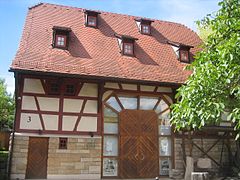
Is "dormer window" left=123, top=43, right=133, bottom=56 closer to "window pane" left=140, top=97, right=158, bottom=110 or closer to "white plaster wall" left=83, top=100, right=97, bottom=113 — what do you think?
"window pane" left=140, top=97, right=158, bottom=110

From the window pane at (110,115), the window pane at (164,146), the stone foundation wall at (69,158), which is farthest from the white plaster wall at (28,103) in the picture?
the window pane at (164,146)

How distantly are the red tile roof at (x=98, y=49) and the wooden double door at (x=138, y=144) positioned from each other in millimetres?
1624

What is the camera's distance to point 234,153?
12594 millimetres

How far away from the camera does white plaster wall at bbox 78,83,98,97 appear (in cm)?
1096

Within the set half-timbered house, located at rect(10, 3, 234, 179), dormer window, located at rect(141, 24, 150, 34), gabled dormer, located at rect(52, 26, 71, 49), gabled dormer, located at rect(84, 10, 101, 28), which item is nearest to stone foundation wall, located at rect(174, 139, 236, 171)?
half-timbered house, located at rect(10, 3, 234, 179)

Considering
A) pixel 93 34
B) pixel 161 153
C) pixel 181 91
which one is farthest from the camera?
pixel 93 34

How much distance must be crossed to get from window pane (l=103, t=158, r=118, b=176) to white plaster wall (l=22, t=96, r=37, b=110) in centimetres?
333

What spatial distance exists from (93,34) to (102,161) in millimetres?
5989

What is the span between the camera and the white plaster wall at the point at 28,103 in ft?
33.6

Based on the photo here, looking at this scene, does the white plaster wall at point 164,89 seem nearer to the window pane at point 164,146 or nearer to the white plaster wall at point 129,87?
the white plaster wall at point 129,87

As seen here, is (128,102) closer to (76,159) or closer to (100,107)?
(100,107)

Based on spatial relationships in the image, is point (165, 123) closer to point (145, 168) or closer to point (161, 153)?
point (161, 153)

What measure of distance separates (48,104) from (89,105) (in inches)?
60.2

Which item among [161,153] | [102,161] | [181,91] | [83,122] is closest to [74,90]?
[83,122]
